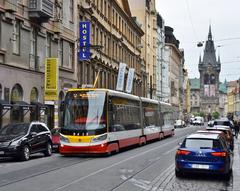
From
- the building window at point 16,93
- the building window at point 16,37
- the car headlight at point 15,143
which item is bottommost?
the car headlight at point 15,143

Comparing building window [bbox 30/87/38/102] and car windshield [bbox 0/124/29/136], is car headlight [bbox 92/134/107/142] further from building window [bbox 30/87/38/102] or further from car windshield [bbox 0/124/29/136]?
building window [bbox 30/87/38/102]

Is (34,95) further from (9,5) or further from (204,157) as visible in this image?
(204,157)

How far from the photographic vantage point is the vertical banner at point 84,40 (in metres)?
43.3

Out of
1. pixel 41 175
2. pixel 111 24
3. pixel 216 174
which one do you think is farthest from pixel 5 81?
pixel 111 24

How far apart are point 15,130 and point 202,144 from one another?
987 centimetres

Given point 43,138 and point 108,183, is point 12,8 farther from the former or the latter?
point 108,183

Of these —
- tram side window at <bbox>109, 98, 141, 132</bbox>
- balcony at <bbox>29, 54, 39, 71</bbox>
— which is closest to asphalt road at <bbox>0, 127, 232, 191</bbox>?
tram side window at <bbox>109, 98, 141, 132</bbox>

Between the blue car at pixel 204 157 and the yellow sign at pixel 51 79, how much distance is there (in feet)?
69.3

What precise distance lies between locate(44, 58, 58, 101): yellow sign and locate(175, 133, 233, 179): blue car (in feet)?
69.3

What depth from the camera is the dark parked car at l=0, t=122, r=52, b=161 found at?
2125 centimetres

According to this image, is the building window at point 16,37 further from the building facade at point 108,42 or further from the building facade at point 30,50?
the building facade at point 108,42

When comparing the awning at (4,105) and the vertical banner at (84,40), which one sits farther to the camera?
the vertical banner at (84,40)

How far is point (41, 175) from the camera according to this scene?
53.0 feet

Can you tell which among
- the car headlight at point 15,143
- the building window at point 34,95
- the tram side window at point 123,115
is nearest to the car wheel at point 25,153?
the car headlight at point 15,143
